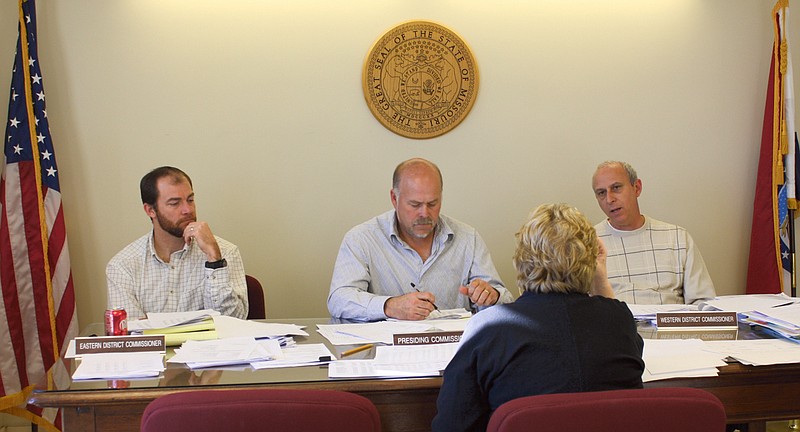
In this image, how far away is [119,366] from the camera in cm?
189

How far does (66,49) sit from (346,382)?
8.10 feet

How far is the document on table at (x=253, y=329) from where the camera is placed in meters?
2.22

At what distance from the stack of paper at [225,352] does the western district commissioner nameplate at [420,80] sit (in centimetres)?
180

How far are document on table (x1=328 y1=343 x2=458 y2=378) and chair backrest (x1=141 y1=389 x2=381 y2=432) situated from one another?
44cm

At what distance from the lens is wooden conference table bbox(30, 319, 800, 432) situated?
1725mm

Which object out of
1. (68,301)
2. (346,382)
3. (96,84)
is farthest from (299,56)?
(346,382)

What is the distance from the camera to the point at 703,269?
3.23 meters

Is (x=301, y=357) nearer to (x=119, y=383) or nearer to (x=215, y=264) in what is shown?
(x=119, y=383)

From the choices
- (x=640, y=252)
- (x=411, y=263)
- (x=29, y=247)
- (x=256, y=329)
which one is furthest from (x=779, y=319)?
(x=29, y=247)

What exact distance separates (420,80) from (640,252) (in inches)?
52.9

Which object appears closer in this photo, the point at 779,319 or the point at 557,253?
the point at 557,253

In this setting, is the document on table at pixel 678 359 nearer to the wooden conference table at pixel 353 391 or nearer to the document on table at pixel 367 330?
the wooden conference table at pixel 353 391

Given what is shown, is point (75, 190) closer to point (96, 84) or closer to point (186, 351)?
point (96, 84)

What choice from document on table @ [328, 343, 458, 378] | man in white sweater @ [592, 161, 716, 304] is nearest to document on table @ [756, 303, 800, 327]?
man in white sweater @ [592, 161, 716, 304]
